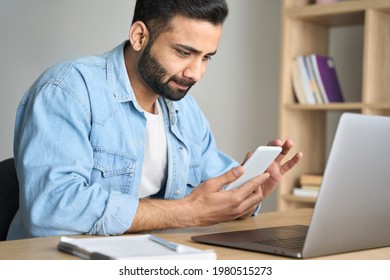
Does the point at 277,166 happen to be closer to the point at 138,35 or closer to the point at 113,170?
the point at 113,170

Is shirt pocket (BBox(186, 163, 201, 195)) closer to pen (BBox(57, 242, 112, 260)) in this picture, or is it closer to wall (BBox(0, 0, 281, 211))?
pen (BBox(57, 242, 112, 260))

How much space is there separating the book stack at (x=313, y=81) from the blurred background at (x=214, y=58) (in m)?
0.27

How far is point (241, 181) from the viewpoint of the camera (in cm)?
156

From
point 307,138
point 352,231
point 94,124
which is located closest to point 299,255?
point 352,231

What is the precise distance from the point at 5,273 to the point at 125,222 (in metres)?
0.45

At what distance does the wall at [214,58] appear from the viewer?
353 cm

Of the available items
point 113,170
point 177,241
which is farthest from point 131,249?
point 113,170

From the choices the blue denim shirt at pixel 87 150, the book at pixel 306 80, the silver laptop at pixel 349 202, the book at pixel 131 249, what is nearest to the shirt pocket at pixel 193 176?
the blue denim shirt at pixel 87 150

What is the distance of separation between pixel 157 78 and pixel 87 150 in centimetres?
34

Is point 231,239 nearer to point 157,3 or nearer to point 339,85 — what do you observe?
point 157,3

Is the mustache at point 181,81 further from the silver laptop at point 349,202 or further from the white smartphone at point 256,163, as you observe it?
the silver laptop at point 349,202

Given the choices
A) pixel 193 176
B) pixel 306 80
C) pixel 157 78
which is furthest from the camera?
pixel 306 80

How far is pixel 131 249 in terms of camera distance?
3.73ft

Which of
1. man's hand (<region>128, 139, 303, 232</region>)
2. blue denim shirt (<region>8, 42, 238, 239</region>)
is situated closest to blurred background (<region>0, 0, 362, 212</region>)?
blue denim shirt (<region>8, 42, 238, 239</region>)
